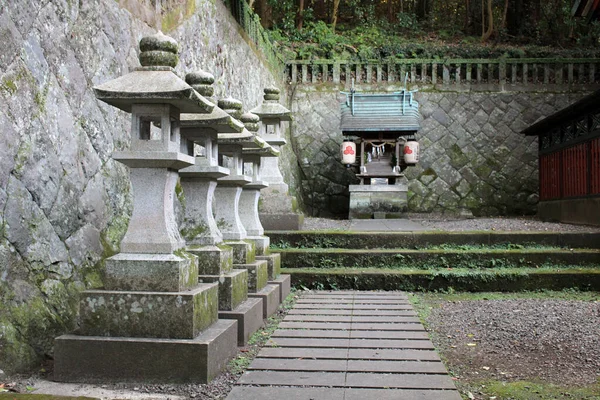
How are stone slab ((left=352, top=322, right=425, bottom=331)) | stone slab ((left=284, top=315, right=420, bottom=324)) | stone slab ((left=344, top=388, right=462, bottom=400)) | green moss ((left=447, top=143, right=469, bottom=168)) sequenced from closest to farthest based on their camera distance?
stone slab ((left=344, top=388, right=462, bottom=400)) < stone slab ((left=352, top=322, right=425, bottom=331)) < stone slab ((left=284, top=315, right=420, bottom=324)) < green moss ((left=447, top=143, right=469, bottom=168))

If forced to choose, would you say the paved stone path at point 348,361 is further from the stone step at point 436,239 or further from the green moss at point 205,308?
the stone step at point 436,239

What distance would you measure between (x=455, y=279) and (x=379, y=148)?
6.19 m

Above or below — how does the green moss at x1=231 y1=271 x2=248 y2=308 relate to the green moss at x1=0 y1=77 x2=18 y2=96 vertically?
below

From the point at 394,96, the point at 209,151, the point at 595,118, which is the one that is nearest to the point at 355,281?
the point at 209,151

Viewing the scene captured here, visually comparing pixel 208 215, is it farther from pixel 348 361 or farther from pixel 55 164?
pixel 348 361

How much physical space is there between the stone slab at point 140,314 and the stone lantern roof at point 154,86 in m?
1.08

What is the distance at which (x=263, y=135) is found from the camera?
7961 mm

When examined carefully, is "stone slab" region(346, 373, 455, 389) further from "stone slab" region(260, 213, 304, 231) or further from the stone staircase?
"stone slab" region(260, 213, 304, 231)

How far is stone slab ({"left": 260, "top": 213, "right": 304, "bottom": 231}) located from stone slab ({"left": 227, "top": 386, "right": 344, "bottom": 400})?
16.8 feet

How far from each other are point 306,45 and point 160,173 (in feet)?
40.3

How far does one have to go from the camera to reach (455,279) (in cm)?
685

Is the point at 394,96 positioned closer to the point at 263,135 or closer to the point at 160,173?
the point at 263,135

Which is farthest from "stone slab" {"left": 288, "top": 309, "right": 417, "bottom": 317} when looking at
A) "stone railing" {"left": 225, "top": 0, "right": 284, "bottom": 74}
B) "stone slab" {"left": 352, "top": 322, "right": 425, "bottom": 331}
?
"stone railing" {"left": 225, "top": 0, "right": 284, "bottom": 74}

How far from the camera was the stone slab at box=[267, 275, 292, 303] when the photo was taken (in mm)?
5918
